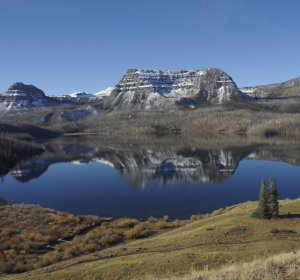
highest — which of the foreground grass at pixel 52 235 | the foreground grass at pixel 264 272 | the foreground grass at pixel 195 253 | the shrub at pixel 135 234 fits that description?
the foreground grass at pixel 264 272

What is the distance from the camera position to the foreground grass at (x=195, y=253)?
1009 inches

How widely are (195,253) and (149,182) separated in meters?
69.5

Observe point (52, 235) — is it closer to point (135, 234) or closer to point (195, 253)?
point (135, 234)

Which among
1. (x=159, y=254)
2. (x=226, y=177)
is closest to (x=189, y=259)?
(x=159, y=254)

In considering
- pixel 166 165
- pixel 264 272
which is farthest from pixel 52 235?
pixel 166 165

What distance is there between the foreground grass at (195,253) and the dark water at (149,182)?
28392 millimetres

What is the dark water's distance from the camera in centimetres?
7238

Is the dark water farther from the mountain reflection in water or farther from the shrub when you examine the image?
→ the shrub

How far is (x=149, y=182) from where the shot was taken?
97312 mm

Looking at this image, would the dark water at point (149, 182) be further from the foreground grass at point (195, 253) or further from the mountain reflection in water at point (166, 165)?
the foreground grass at point (195, 253)

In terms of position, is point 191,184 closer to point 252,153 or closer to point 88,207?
point 88,207

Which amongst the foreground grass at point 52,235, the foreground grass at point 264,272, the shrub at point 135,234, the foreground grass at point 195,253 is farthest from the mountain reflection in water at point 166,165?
the foreground grass at point 264,272

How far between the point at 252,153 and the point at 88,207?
10100 centimetres

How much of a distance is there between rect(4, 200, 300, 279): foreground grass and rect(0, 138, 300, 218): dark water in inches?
1118
